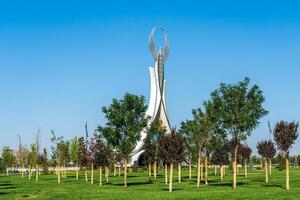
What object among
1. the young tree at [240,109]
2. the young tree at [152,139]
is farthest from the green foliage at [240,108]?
the young tree at [152,139]

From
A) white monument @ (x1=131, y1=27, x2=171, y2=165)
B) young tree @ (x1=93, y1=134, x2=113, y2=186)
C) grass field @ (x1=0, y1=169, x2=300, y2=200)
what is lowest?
grass field @ (x1=0, y1=169, x2=300, y2=200)

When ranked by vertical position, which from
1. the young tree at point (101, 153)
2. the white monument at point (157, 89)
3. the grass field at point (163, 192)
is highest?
the white monument at point (157, 89)

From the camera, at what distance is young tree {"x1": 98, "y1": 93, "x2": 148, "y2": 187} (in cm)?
5788

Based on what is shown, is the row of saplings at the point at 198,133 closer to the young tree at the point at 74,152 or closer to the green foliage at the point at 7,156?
the young tree at the point at 74,152

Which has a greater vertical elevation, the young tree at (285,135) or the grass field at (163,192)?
the young tree at (285,135)

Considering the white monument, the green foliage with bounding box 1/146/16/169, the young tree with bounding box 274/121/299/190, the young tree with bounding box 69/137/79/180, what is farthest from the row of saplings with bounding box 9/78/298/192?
the white monument

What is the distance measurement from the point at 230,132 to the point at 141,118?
479 inches

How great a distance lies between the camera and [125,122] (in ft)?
190

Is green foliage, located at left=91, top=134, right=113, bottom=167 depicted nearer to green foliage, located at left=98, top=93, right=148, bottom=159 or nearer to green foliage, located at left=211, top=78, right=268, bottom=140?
green foliage, located at left=98, top=93, right=148, bottom=159

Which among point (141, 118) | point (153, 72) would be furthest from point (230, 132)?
point (153, 72)

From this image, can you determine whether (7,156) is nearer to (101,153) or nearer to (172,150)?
(101,153)

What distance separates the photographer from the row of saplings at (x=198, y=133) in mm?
46906

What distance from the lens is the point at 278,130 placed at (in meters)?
46.0

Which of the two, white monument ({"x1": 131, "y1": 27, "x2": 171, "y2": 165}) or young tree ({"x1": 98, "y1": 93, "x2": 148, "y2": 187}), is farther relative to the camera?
white monument ({"x1": 131, "y1": 27, "x2": 171, "y2": 165})
